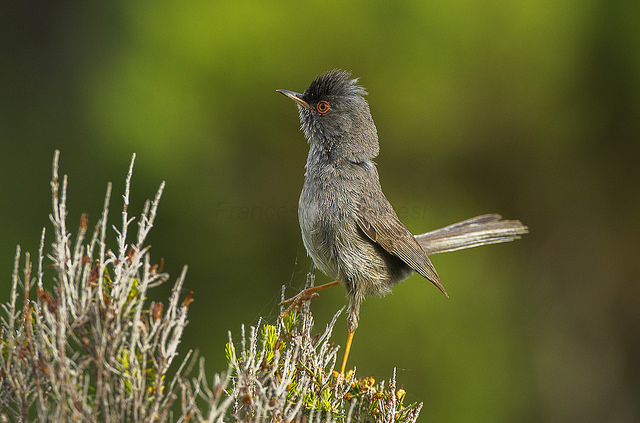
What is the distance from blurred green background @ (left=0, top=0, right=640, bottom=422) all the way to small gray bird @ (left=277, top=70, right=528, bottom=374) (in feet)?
7.19

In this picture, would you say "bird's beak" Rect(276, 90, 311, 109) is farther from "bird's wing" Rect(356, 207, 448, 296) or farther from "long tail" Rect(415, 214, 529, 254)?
"long tail" Rect(415, 214, 529, 254)

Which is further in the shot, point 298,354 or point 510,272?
point 510,272

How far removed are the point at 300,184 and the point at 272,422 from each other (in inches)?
180

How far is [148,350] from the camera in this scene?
8.11ft

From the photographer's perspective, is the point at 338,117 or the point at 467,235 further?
the point at 467,235

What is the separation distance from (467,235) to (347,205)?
1.37 meters

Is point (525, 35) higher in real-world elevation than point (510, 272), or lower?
higher

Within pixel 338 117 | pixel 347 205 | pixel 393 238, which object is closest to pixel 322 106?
pixel 338 117

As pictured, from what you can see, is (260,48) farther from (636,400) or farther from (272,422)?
(636,400)

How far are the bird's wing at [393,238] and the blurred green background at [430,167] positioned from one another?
2.14 m

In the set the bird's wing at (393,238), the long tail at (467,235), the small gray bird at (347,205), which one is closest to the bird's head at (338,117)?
the small gray bird at (347,205)

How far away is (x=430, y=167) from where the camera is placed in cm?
700

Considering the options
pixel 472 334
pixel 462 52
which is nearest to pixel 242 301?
pixel 472 334

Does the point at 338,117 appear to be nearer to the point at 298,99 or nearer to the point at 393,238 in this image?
the point at 298,99
